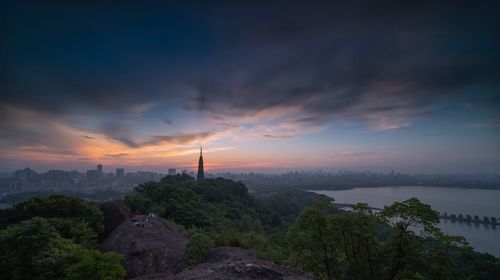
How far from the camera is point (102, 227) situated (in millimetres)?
15398

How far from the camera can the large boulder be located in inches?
436

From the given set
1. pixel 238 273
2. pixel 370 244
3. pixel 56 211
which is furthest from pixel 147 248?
pixel 370 244

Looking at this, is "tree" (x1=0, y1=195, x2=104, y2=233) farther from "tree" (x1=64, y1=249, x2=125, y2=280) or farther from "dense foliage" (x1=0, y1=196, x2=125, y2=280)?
"tree" (x1=64, y1=249, x2=125, y2=280)

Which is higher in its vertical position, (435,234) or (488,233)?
(435,234)

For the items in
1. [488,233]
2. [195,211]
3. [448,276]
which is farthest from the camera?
[488,233]

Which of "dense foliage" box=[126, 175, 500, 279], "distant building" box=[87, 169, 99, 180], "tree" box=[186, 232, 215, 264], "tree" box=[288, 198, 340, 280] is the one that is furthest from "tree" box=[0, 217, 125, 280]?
"distant building" box=[87, 169, 99, 180]

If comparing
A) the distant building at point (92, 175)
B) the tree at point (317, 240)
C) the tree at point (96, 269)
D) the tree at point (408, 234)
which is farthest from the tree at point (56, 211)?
the distant building at point (92, 175)

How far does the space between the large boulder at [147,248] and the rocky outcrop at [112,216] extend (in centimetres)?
220

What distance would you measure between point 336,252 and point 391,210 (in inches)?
97.9

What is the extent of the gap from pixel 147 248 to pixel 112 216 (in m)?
6.70

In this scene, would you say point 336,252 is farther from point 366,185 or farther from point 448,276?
point 366,185

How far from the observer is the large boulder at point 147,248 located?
1106cm

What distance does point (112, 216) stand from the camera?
17.1m

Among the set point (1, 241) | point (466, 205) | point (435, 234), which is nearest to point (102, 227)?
point (1, 241)
